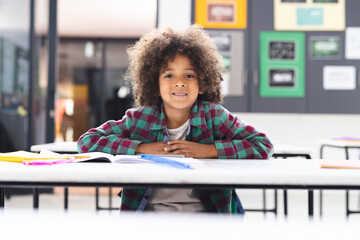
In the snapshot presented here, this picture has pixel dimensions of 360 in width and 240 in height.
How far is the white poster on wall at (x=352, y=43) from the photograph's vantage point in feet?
12.0

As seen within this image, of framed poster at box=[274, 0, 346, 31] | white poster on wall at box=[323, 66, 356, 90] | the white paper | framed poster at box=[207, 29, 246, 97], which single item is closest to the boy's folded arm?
framed poster at box=[207, 29, 246, 97]

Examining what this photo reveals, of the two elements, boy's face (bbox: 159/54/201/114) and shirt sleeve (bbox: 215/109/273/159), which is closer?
shirt sleeve (bbox: 215/109/273/159)

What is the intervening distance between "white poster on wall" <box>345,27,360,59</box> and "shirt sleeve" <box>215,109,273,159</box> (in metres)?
2.89

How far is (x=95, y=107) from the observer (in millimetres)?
7934

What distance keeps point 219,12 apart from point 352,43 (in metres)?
1.43

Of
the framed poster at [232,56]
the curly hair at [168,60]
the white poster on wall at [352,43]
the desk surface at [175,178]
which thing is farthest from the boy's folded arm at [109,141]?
the white poster on wall at [352,43]

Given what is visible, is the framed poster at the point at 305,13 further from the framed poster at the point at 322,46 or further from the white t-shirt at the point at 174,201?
the white t-shirt at the point at 174,201

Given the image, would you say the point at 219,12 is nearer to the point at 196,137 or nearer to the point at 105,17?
the point at 196,137

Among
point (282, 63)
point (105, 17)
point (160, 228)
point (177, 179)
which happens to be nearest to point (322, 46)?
point (282, 63)

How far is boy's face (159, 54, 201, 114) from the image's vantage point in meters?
1.34

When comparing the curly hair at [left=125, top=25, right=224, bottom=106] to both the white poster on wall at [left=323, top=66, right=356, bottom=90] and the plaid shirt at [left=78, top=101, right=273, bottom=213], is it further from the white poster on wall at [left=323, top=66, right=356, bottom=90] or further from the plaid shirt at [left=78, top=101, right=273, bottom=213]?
the white poster on wall at [left=323, top=66, right=356, bottom=90]

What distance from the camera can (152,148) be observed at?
3.98 ft

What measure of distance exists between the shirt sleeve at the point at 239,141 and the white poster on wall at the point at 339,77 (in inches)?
106

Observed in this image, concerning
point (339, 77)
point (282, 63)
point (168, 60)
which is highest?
point (282, 63)
